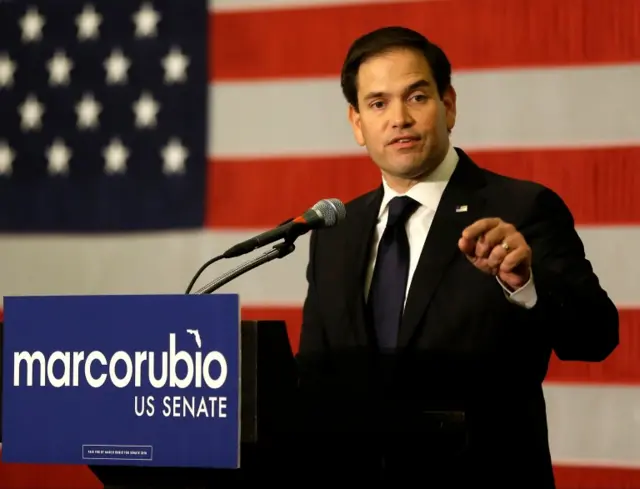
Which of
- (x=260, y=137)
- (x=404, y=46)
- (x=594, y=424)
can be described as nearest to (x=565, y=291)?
(x=404, y=46)

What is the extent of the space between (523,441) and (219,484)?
29.1 inches

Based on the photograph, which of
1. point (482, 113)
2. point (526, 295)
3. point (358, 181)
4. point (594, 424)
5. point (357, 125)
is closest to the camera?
point (526, 295)

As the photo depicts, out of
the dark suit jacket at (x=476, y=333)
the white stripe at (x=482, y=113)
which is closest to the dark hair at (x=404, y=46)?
the dark suit jacket at (x=476, y=333)

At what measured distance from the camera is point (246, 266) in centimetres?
156

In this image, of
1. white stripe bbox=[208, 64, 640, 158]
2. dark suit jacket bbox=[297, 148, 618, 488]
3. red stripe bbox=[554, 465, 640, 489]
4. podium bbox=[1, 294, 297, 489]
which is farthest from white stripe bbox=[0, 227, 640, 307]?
podium bbox=[1, 294, 297, 489]

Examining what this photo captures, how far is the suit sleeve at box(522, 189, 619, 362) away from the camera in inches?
69.2

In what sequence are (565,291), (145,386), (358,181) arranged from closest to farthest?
(145,386) < (565,291) < (358,181)

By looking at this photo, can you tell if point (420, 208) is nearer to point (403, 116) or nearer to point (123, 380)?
point (403, 116)

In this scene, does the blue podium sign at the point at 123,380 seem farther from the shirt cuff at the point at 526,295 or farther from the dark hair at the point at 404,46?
the dark hair at the point at 404,46

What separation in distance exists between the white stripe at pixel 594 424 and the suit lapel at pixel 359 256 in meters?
0.88

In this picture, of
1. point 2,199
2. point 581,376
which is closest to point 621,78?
point 581,376

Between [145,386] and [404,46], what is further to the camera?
[404,46]

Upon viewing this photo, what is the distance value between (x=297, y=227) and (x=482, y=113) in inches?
55.4

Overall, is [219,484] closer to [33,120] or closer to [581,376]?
[581,376]
